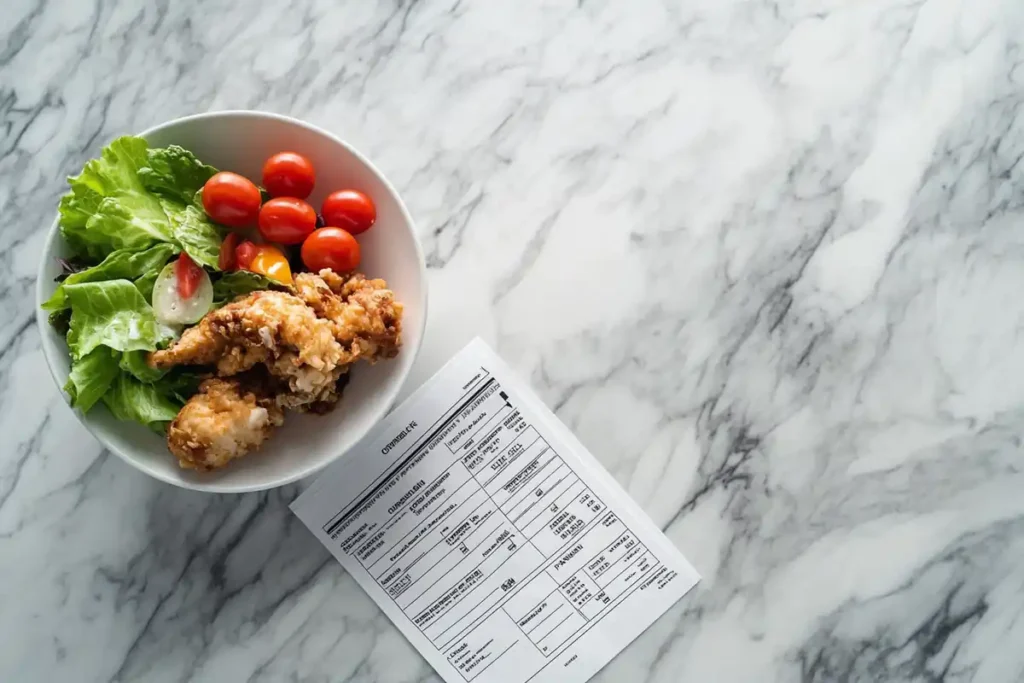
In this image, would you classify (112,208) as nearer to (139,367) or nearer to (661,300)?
(139,367)

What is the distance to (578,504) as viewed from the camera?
116 centimetres

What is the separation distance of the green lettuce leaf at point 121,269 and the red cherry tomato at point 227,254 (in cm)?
5

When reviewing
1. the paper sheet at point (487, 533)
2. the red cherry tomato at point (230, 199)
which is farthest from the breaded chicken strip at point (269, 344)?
the paper sheet at point (487, 533)

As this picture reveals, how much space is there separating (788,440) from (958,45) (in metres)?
0.62

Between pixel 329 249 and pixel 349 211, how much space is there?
0.17 ft

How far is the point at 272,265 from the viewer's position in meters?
0.97

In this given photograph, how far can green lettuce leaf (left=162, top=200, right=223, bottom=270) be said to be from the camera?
97 centimetres

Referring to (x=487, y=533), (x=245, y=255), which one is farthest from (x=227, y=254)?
(x=487, y=533)

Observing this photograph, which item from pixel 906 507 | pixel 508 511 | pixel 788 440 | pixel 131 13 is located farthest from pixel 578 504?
pixel 131 13

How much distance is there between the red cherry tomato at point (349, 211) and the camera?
991 mm

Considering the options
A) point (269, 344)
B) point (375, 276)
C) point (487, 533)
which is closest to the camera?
point (269, 344)

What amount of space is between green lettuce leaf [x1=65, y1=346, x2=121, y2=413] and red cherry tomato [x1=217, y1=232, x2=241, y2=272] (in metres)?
0.16

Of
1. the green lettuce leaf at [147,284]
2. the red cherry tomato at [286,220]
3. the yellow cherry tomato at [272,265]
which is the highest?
the green lettuce leaf at [147,284]

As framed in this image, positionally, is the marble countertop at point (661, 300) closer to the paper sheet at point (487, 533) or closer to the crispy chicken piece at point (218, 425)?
the paper sheet at point (487, 533)
